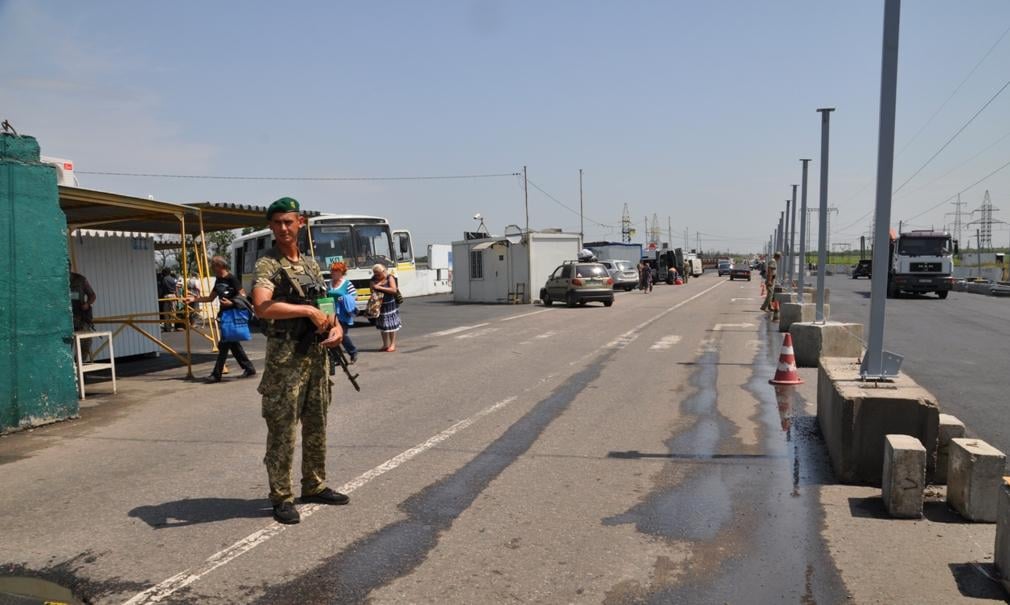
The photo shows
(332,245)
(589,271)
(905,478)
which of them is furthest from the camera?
(589,271)

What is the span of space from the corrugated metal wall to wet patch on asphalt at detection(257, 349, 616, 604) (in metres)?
10.1

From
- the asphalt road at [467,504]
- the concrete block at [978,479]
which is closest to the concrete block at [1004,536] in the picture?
the asphalt road at [467,504]

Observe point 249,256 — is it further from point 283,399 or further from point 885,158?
point 885,158

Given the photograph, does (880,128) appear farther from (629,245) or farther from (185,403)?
(629,245)

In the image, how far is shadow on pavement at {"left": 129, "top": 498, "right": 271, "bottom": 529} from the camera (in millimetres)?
4783

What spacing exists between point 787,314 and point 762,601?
14.0 m

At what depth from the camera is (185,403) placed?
925 cm

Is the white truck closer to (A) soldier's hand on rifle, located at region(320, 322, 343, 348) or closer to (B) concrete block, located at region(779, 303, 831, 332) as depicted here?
(B) concrete block, located at region(779, 303, 831, 332)

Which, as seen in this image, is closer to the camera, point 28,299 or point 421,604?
point 421,604

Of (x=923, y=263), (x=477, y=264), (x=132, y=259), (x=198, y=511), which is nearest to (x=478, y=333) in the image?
(x=132, y=259)

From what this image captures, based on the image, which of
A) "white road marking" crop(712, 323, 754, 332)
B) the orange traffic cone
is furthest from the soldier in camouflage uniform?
"white road marking" crop(712, 323, 754, 332)

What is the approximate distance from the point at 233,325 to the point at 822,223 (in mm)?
9330

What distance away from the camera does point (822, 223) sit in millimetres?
11867

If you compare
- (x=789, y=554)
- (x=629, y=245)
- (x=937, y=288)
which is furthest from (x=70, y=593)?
(x=629, y=245)
